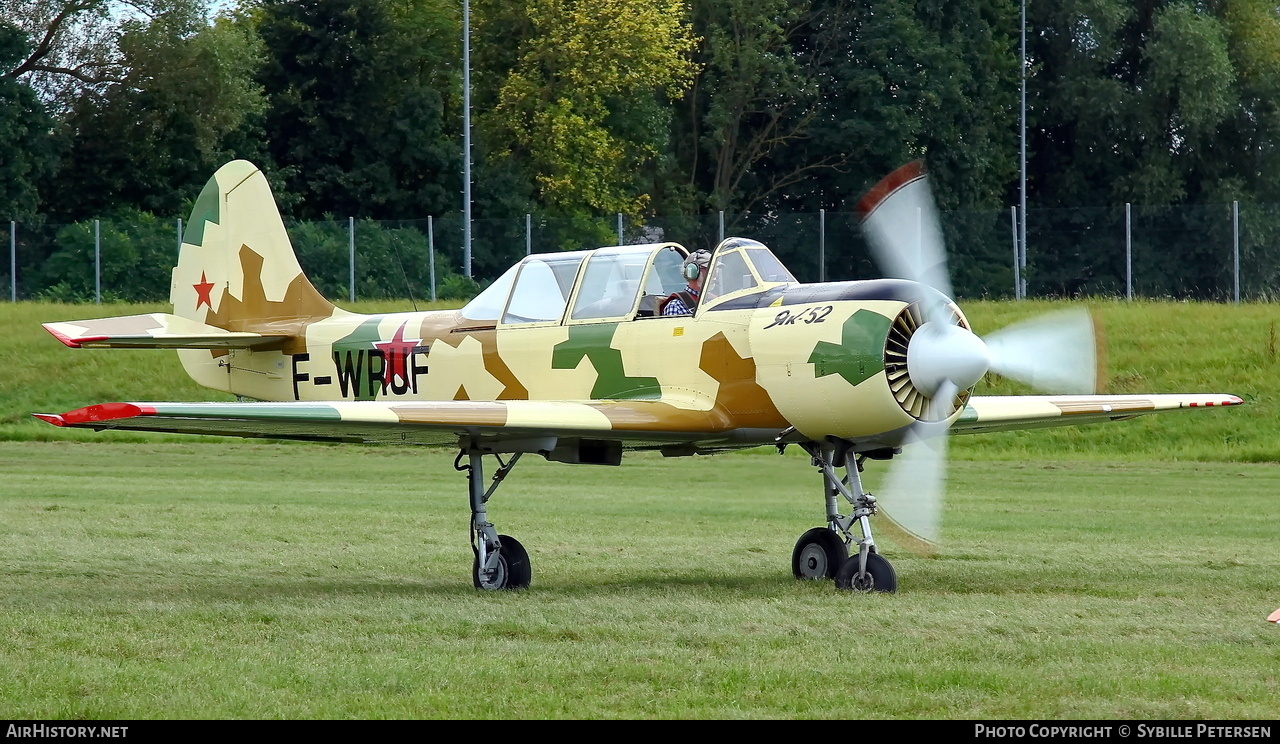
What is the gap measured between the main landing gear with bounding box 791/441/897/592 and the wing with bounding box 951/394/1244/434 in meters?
Result: 0.99

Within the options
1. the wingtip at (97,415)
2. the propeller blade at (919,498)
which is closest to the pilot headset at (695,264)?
the propeller blade at (919,498)

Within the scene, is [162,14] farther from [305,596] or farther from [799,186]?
[305,596]

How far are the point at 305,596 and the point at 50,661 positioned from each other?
2.91 m

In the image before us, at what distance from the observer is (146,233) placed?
128 ft

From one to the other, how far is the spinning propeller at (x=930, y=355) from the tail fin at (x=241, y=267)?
19.3 ft

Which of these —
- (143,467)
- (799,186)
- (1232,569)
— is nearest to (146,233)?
(143,467)

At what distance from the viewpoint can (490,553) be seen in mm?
11906

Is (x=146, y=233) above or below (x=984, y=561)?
above

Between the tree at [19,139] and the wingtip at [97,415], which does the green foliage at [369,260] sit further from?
the wingtip at [97,415]

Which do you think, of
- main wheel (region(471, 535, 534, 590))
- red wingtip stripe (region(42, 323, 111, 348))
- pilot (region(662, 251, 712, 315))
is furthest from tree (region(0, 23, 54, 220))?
pilot (region(662, 251, 712, 315))

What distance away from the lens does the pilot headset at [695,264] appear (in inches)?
471

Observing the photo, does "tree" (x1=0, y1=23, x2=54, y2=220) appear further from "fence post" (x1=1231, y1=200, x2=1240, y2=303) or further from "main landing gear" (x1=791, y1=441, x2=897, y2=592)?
"main landing gear" (x1=791, y1=441, x2=897, y2=592)

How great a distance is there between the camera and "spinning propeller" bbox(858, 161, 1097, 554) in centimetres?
1080

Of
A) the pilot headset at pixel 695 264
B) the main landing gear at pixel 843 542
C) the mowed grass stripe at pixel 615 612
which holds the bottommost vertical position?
the mowed grass stripe at pixel 615 612
